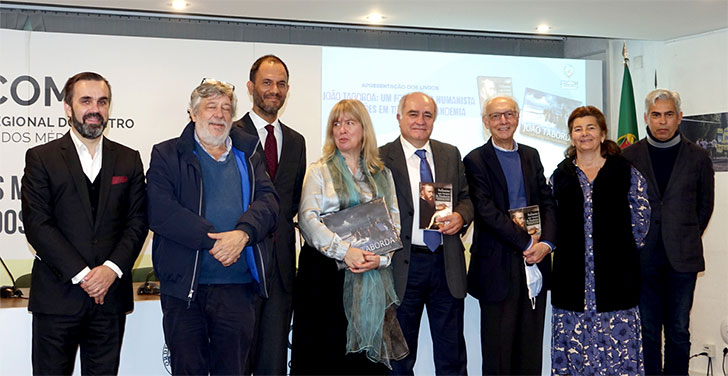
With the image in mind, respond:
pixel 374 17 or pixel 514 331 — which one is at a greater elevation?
pixel 374 17

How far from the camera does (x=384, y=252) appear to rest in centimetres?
336

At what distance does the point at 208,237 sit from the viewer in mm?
2930

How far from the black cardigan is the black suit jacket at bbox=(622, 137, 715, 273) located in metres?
0.37

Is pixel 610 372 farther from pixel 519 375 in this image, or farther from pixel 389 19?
pixel 389 19

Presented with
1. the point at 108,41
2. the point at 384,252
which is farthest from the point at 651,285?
the point at 108,41

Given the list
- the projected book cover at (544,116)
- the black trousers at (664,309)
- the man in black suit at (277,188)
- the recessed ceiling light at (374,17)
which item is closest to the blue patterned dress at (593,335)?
the black trousers at (664,309)

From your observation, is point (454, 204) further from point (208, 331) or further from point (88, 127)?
point (88, 127)

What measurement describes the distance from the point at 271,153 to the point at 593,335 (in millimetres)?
2000

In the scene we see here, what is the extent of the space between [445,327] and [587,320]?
2.74 ft

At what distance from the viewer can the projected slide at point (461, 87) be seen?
6.42 meters

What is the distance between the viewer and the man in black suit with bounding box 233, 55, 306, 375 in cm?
342

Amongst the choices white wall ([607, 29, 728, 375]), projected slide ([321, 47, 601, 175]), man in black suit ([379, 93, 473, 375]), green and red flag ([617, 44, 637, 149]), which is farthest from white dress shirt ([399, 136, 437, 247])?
green and red flag ([617, 44, 637, 149])

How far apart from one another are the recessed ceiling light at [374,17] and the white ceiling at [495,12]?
0.05 metres

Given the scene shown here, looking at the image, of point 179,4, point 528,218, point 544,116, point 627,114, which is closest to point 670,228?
point 528,218
